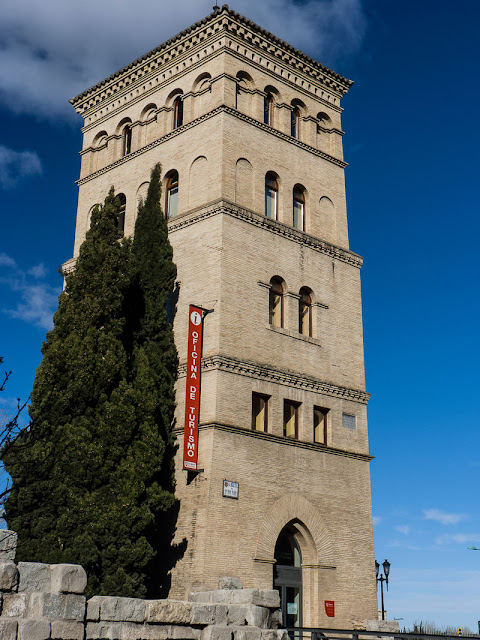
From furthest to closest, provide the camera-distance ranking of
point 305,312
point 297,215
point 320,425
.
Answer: point 297,215 < point 305,312 < point 320,425

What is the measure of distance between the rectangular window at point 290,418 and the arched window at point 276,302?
259cm

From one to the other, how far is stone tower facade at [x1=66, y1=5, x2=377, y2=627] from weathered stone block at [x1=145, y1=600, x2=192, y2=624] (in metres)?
6.53

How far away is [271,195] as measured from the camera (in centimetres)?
2772

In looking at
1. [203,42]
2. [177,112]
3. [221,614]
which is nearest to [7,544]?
[221,614]

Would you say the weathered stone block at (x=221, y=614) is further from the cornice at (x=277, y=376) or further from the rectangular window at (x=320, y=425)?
the rectangular window at (x=320, y=425)

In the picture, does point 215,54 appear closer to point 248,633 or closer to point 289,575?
point 289,575

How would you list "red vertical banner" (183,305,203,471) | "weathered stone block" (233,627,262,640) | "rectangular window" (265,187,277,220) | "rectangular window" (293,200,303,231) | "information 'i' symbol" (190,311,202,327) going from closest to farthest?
"weathered stone block" (233,627,262,640)
"red vertical banner" (183,305,203,471)
"information 'i' symbol" (190,311,202,327)
"rectangular window" (265,187,277,220)
"rectangular window" (293,200,303,231)

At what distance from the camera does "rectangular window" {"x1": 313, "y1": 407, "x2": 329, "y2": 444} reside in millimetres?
25906

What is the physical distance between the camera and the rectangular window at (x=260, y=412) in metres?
24.2

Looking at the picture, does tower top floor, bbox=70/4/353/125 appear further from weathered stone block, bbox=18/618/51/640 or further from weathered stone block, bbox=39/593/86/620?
weathered stone block, bbox=18/618/51/640

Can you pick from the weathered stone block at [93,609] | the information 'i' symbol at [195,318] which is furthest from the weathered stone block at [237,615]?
the information 'i' symbol at [195,318]

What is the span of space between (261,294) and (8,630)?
49.3ft

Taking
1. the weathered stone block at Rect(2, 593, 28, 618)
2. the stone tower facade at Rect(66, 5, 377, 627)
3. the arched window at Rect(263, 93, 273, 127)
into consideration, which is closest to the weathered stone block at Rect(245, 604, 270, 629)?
the stone tower facade at Rect(66, 5, 377, 627)

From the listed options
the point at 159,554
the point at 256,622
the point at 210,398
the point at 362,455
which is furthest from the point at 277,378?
the point at 256,622
